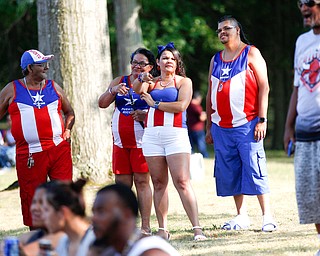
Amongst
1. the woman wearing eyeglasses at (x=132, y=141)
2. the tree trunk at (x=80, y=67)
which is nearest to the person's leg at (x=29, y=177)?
the woman wearing eyeglasses at (x=132, y=141)

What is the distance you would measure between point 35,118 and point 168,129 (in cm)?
133

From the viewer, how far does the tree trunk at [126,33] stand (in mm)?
19750

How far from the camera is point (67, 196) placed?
4992mm

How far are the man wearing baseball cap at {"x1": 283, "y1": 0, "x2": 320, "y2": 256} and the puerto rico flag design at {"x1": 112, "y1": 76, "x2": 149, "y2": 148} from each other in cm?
274

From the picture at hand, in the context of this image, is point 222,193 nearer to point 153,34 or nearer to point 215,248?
point 215,248

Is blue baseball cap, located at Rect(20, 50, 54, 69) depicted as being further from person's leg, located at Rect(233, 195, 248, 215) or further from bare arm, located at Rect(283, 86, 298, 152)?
bare arm, located at Rect(283, 86, 298, 152)

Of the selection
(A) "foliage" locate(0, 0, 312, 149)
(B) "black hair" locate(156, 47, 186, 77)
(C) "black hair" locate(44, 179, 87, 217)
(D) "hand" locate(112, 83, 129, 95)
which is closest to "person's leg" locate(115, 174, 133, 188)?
(D) "hand" locate(112, 83, 129, 95)

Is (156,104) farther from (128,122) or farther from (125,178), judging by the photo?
(125,178)

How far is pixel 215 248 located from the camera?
7.71 m

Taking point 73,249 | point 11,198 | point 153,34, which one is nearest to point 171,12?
A: point 153,34

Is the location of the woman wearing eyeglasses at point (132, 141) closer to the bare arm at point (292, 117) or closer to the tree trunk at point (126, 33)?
the bare arm at point (292, 117)

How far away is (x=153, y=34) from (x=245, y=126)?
52.9 feet

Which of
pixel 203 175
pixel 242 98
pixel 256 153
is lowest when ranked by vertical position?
pixel 203 175

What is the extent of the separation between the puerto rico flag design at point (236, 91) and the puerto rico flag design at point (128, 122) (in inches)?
31.2
